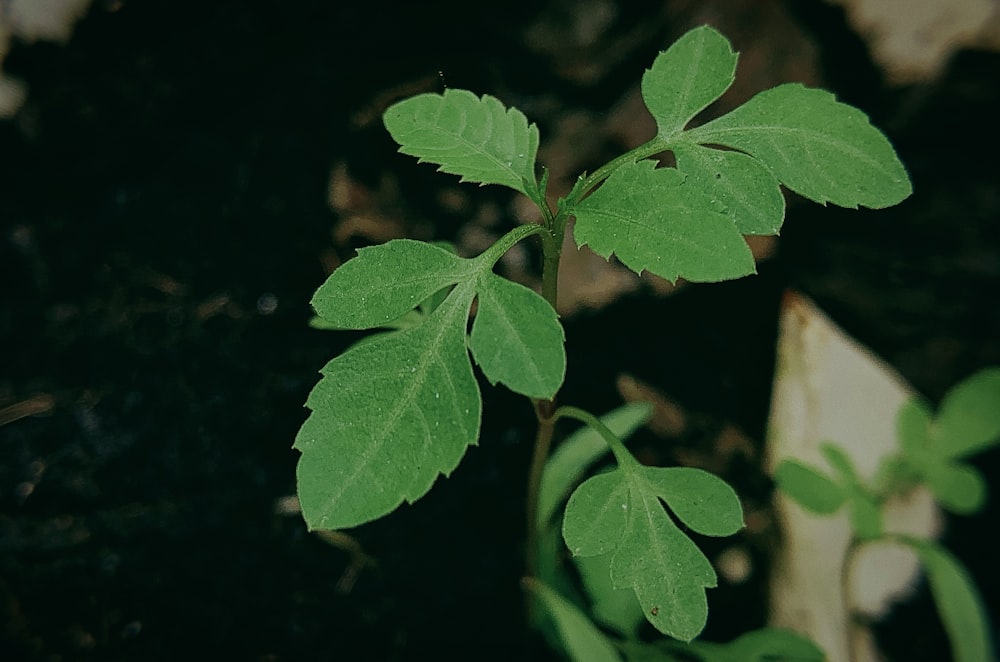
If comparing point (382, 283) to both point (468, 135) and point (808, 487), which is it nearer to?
point (468, 135)

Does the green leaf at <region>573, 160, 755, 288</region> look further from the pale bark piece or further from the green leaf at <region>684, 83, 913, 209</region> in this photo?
the pale bark piece

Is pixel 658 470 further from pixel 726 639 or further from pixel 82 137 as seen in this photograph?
pixel 82 137

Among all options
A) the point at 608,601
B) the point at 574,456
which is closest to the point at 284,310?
the point at 574,456

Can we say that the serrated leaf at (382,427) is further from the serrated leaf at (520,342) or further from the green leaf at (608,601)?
the green leaf at (608,601)

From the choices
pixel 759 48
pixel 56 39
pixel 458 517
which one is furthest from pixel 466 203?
pixel 56 39

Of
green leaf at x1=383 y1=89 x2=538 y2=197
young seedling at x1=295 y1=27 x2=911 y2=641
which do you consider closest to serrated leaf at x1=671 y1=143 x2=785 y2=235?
young seedling at x1=295 y1=27 x2=911 y2=641
